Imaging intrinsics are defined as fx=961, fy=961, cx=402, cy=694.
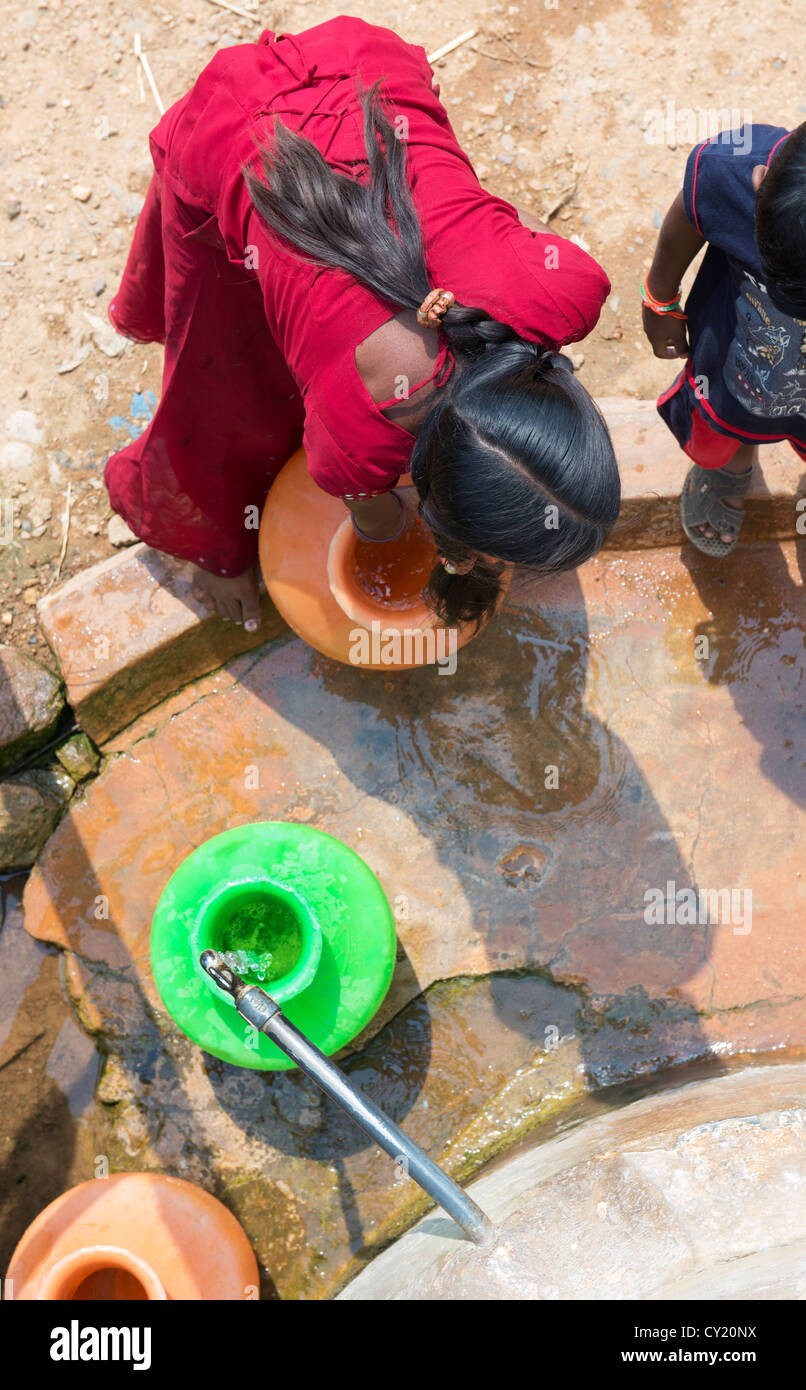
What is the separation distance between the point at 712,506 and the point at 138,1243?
7.41 ft

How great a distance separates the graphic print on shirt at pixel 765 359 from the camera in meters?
1.83

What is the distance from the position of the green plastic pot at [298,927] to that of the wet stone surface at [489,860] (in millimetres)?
358

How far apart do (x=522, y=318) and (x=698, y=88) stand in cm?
225

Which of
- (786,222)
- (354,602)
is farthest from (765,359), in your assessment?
(354,602)

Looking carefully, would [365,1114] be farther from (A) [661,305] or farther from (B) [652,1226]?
(A) [661,305]

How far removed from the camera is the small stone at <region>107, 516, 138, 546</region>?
287 centimetres

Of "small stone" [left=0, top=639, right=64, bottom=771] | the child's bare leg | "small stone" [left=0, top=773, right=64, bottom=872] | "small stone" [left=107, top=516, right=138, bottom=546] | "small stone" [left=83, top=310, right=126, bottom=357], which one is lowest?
"small stone" [left=0, top=773, right=64, bottom=872]

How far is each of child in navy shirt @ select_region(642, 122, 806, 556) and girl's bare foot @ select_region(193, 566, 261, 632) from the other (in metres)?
1.18

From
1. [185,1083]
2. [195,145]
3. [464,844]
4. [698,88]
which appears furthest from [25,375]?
[698,88]

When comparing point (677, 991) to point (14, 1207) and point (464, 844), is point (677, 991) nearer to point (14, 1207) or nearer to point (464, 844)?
point (464, 844)

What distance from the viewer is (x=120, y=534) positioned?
2865 mm

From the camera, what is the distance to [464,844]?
265 cm

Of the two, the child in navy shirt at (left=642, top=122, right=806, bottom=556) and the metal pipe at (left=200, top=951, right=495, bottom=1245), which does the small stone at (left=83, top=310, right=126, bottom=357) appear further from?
the metal pipe at (left=200, top=951, right=495, bottom=1245)

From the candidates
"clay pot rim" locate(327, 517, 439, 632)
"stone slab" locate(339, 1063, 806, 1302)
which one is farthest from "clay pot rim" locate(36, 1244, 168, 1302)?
"clay pot rim" locate(327, 517, 439, 632)
